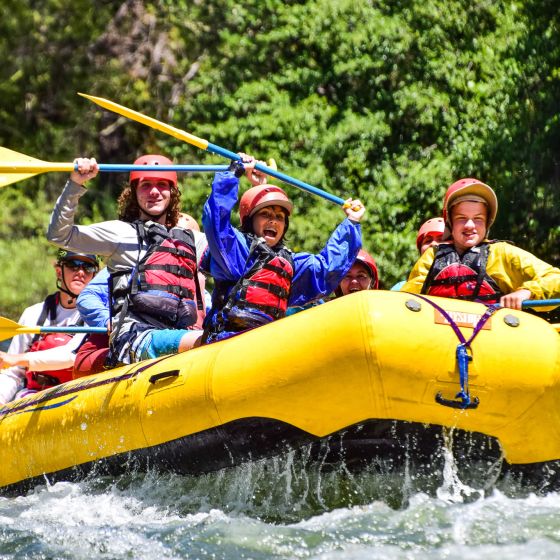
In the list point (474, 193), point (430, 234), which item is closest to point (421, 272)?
point (474, 193)

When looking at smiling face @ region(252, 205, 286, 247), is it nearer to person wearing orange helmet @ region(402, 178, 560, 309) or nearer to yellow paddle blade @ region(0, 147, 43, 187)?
person wearing orange helmet @ region(402, 178, 560, 309)

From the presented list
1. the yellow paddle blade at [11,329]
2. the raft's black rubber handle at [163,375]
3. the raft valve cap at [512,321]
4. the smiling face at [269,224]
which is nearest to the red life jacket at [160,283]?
the smiling face at [269,224]

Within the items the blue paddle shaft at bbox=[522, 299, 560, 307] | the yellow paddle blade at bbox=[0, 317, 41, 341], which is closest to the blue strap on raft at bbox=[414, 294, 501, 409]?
the blue paddle shaft at bbox=[522, 299, 560, 307]

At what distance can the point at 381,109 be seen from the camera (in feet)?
35.4

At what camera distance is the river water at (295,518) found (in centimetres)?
398

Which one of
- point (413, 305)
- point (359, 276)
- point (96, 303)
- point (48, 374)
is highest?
point (359, 276)

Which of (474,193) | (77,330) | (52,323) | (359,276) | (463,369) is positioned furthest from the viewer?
(52,323)

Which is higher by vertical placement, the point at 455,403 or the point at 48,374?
the point at 455,403

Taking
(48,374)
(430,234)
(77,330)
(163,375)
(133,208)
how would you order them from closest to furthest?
(163,375), (133,208), (77,330), (48,374), (430,234)

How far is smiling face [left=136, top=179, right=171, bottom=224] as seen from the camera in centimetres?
557

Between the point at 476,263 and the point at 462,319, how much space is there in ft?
2.94

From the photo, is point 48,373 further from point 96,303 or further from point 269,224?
point 269,224

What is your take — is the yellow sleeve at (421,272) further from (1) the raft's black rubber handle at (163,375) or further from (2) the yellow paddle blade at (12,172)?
(2) the yellow paddle blade at (12,172)

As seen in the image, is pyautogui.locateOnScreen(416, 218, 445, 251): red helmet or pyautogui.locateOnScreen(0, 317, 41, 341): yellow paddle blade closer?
pyautogui.locateOnScreen(0, 317, 41, 341): yellow paddle blade
